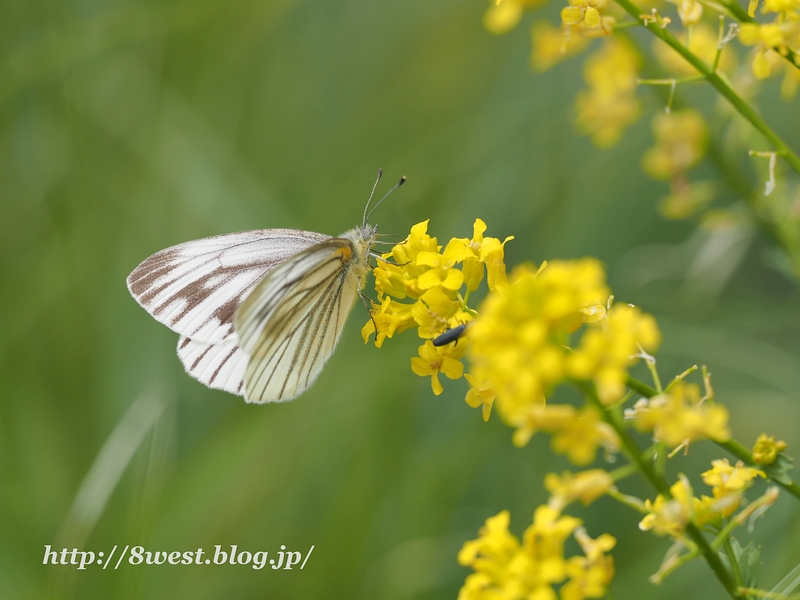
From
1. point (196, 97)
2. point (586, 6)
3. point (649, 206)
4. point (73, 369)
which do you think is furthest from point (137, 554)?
point (649, 206)


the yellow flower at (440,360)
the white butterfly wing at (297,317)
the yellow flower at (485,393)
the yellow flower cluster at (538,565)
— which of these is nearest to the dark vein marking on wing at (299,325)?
the white butterfly wing at (297,317)

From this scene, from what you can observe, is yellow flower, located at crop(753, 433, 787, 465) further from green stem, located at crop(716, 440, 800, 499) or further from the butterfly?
the butterfly

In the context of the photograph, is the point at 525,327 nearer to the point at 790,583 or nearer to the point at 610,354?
the point at 610,354

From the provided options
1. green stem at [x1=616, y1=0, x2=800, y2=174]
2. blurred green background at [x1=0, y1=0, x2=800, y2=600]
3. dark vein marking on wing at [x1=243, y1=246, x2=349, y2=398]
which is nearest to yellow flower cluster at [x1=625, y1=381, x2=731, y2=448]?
green stem at [x1=616, y1=0, x2=800, y2=174]

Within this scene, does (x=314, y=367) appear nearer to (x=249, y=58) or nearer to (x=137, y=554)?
(x=137, y=554)

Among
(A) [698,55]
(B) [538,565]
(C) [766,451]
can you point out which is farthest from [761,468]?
(A) [698,55]

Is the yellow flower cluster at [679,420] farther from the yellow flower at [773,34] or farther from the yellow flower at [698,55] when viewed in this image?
the yellow flower at [698,55]
